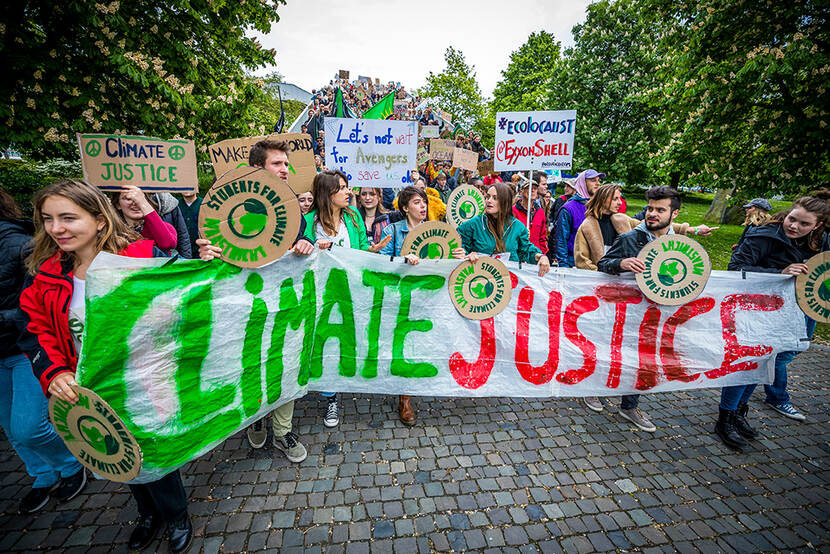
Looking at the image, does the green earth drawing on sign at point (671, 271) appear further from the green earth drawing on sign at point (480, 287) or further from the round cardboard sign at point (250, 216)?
the round cardboard sign at point (250, 216)

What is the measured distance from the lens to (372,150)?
5.21 metres

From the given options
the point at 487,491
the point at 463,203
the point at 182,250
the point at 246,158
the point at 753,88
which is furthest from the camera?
the point at 753,88

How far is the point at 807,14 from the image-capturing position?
7176mm

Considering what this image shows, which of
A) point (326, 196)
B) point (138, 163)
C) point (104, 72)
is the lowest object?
point (326, 196)

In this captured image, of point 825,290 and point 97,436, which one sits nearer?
point 97,436

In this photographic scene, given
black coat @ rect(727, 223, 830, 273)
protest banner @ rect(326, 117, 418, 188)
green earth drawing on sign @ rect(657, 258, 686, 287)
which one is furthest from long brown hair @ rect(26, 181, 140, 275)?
black coat @ rect(727, 223, 830, 273)

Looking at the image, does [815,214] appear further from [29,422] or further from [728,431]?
[29,422]

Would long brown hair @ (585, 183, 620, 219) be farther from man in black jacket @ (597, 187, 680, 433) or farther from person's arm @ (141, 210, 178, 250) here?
person's arm @ (141, 210, 178, 250)

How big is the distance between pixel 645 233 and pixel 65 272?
435cm

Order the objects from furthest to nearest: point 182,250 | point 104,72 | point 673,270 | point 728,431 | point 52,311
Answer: point 104,72 < point 182,250 < point 728,431 < point 673,270 < point 52,311

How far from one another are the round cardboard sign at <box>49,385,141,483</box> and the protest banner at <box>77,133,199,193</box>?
1.86 m

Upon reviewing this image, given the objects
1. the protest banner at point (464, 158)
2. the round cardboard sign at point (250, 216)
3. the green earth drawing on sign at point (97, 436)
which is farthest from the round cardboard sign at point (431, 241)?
the protest banner at point (464, 158)

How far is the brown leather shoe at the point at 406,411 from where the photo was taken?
11.8ft

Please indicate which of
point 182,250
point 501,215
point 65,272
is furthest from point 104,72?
point 501,215
